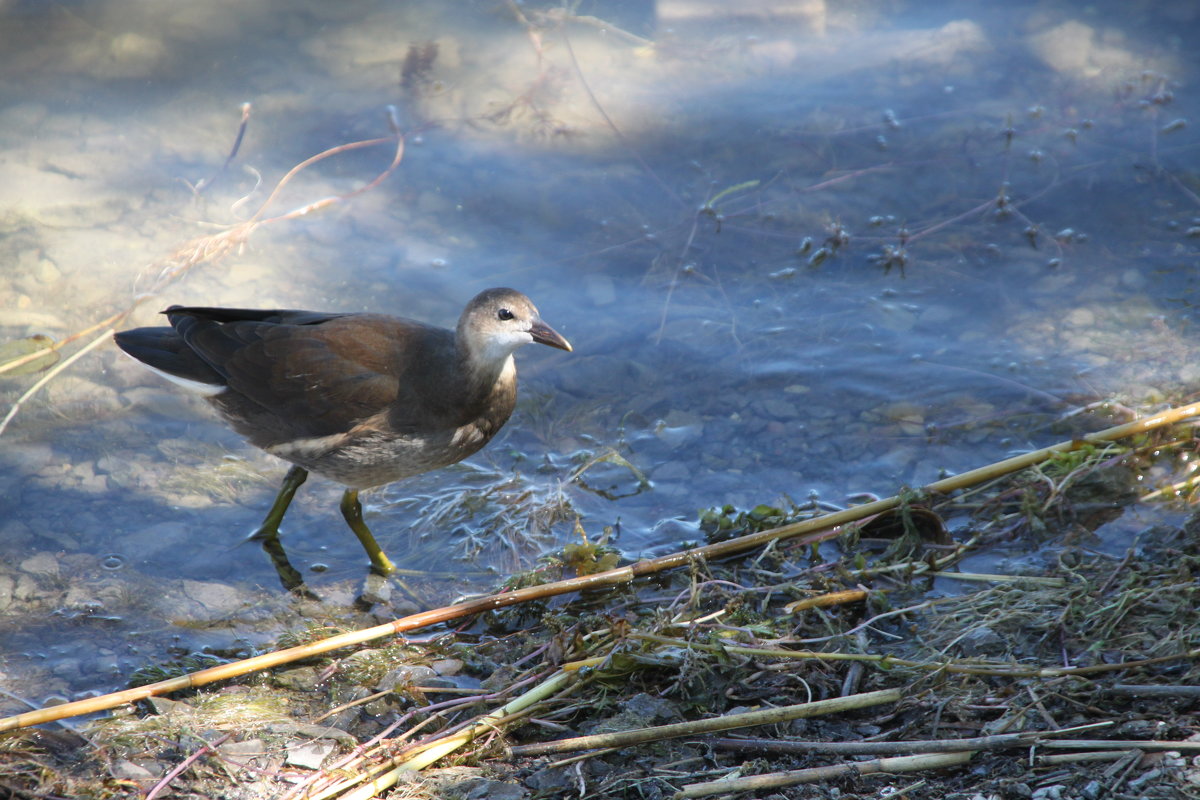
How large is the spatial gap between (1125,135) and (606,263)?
3876 millimetres

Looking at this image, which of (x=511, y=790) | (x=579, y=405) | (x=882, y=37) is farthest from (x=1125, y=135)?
(x=511, y=790)

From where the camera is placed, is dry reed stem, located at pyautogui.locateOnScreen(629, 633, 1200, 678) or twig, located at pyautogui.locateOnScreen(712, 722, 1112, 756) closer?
twig, located at pyautogui.locateOnScreen(712, 722, 1112, 756)

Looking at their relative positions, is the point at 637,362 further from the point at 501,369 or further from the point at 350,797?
the point at 350,797

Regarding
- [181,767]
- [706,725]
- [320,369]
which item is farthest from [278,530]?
[706,725]

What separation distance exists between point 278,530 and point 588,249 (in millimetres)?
2695

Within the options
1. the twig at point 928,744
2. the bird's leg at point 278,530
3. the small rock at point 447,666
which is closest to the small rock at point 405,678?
the small rock at point 447,666

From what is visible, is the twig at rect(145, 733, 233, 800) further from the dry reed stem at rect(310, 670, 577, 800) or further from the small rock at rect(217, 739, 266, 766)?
the dry reed stem at rect(310, 670, 577, 800)

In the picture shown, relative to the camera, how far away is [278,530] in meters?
4.93

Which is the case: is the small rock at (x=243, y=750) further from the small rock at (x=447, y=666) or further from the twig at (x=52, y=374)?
the twig at (x=52, y=374)

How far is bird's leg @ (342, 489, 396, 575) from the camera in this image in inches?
185

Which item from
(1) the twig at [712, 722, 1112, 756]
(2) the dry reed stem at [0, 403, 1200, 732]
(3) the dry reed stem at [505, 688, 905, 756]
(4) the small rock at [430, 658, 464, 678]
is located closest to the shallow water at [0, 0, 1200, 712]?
(2) the dry reed stem at [0, 403, 1200, 732]

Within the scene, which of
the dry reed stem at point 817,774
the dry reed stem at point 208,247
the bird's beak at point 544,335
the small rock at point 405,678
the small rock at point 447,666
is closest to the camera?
the dry reed stem at point 817,774

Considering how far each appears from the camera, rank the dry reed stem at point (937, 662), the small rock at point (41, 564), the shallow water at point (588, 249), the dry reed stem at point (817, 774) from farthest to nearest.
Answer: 1. the shallow water at point (588, 249)
2. the small rock at point (41, 564)
3. the dry reed stem at point (937, 662)
4. the dry reed stem at point (817, 774)

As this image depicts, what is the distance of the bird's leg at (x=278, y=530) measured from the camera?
467 centimetres
